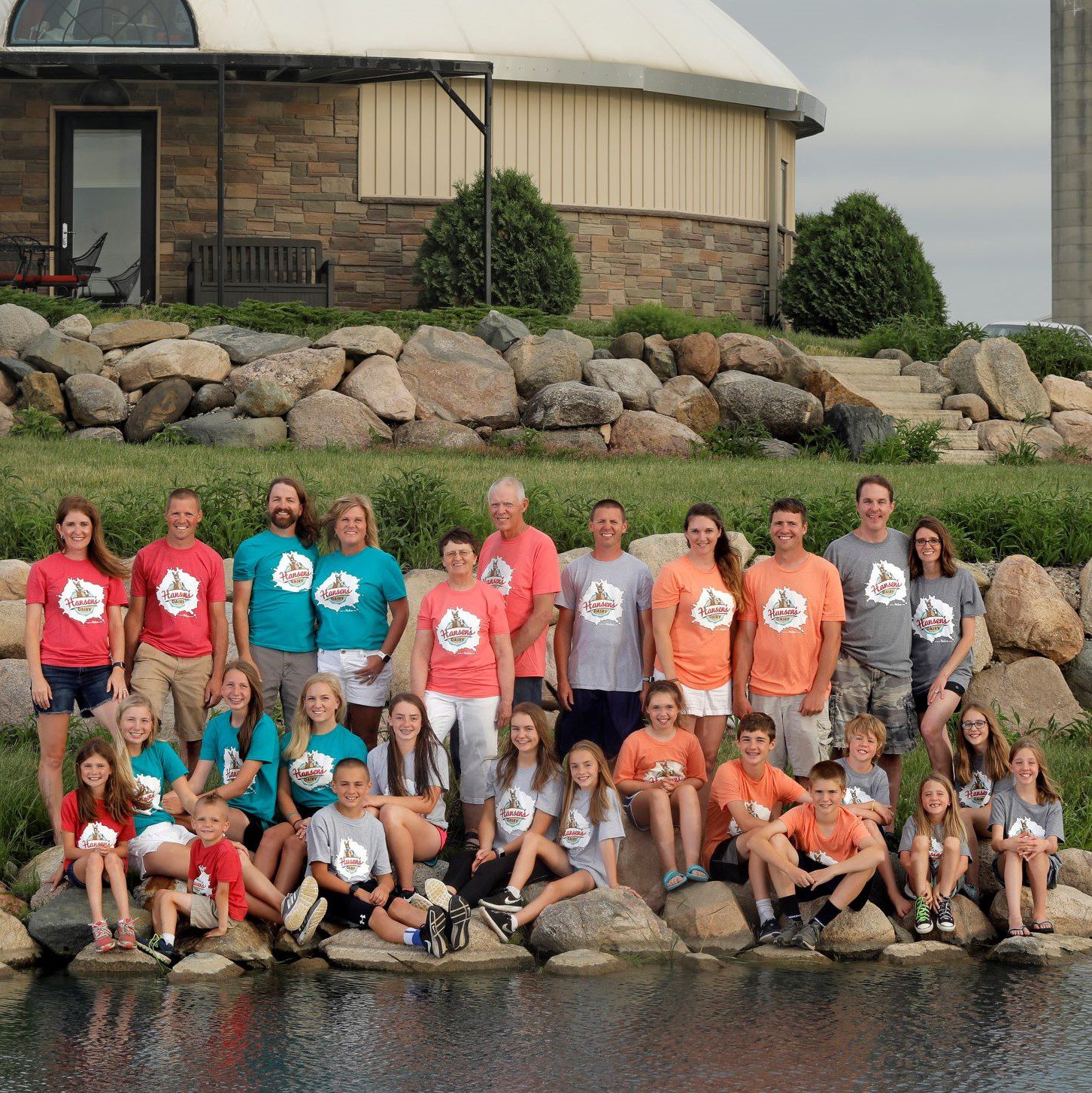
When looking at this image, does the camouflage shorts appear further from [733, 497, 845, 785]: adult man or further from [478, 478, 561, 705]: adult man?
[478, 478, 561, 705]: adult man

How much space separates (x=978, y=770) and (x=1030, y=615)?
260cm

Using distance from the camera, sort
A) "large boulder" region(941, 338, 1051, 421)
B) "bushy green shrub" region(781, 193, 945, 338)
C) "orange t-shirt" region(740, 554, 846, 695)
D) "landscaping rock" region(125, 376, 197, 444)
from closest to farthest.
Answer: "orange t-shirt" region(740, 554, 846, 695) → "landscaping rock" region(125, 376, 197, 444) → "large boulder" region(941, 338, 1051, 421) → "bushy green shrub" region(781, 193, 945, 338)

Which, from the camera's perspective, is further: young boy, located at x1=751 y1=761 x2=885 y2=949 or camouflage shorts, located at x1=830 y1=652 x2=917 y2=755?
camouflage shorts, located at x1=830 y1=652 x2=917 y2=755

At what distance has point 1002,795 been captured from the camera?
7504mm

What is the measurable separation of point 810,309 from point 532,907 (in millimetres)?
16888

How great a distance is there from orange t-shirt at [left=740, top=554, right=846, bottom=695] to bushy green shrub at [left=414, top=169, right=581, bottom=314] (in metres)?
11.9

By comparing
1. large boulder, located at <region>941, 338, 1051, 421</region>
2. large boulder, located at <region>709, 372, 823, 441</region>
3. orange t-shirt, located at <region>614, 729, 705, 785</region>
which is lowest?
orange t-shirt, located at <region>614, 729, 705, 785</region>

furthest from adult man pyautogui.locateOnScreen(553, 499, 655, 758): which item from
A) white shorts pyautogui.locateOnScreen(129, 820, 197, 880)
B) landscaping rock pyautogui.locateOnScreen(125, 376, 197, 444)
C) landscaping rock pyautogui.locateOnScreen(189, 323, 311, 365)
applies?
landscaping rock pyautogui.locateOnScreen(189, 323, 311, 365)

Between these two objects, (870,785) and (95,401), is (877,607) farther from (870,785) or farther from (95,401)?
(95,401)

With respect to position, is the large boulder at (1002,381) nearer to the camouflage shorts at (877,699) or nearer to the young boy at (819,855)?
the camouflage shorts at (877,699)

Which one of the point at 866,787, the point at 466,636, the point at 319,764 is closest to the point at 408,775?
the point at 319,764

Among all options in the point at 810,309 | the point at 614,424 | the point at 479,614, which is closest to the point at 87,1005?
the point at 479,614

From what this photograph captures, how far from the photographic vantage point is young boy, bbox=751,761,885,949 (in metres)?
7.23

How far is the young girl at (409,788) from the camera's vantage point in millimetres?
7270
